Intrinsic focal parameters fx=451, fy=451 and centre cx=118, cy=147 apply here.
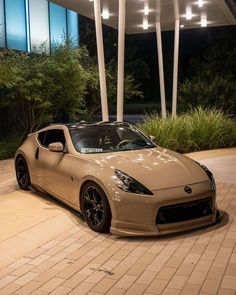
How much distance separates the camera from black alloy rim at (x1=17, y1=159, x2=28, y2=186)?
858 centimetres

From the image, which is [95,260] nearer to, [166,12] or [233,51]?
[166,12]

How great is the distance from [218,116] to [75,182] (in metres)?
9.54

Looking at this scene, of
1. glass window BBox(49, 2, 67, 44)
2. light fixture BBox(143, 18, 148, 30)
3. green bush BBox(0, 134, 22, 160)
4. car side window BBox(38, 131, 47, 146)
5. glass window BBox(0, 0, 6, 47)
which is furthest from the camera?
glass window BBox(49, 2, 67, 44)

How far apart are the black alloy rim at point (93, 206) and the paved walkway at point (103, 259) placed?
0.18m

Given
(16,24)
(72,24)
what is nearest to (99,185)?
(16,24)

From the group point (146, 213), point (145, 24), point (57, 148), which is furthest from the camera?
point (145, 24)

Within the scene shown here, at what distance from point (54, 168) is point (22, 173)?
1722 mm

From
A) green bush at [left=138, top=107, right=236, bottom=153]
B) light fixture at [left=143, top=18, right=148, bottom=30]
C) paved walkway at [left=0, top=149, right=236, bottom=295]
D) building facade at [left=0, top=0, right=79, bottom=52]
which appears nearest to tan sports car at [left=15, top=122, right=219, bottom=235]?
paved walkway at [left=0, top=149, right=236, bottom=295]

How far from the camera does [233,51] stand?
38.9 m

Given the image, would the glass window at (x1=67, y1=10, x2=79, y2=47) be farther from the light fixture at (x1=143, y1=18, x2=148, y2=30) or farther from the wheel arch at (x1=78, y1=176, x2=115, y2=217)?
the wheel arch at (x1=78, y1=176, x2=115, y2=217)

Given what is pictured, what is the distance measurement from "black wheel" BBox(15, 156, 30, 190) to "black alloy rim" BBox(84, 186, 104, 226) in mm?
2473

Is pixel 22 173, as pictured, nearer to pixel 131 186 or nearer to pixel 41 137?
pixel 41 137

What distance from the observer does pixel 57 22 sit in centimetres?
2214

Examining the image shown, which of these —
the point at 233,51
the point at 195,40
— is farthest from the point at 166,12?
the point at 195,40
